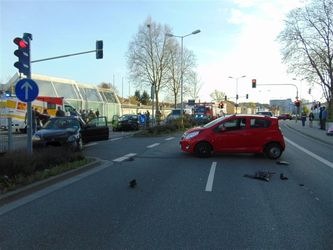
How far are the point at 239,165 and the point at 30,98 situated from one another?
6.26 meters

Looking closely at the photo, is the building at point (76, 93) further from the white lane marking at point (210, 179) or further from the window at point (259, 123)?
the white lane marking at point (210, 179)

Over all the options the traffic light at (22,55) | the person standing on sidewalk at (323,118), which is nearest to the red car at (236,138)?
the traffic light at (22,55)

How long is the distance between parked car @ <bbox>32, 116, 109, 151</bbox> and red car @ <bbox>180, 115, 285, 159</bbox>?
422 cm

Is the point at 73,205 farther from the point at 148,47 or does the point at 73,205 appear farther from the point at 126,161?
the point at 148,47

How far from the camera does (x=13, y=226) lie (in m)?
6.73

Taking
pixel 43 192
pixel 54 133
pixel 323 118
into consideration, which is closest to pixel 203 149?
pixel 54 133

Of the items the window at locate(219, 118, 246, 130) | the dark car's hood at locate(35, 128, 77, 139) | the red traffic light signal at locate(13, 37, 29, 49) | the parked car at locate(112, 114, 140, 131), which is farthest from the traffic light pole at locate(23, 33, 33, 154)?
the parked car at locate(112, 114, 140, 131)

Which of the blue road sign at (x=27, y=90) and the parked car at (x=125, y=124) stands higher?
the blue road sign at (x=27, y=90)

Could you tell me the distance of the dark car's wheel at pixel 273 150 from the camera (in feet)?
52.5

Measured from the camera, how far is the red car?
16062mm

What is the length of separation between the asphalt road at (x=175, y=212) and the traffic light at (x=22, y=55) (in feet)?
11.6

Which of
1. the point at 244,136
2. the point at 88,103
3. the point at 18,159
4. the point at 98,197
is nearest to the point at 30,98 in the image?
the point at 18,159

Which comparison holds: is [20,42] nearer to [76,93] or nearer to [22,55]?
[22,55]

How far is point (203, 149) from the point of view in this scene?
1608 centimetres
